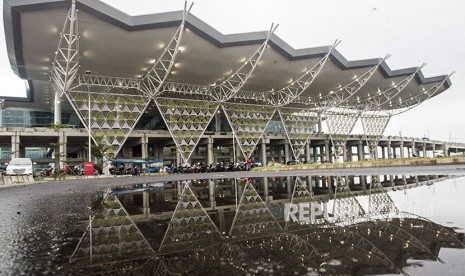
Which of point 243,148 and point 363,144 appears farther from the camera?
point 363,144

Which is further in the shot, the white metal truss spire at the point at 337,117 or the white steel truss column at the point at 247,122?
the white metal truss spire at the point at 337,117

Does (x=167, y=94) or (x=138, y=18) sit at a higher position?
(x=138, y=18)

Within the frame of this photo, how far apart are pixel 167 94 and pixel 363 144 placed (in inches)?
2079

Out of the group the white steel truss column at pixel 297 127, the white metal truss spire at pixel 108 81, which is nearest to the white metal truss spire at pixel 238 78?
the white metal truss spire at pixel 108 81

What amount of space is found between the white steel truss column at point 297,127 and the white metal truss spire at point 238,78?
44.2 feet

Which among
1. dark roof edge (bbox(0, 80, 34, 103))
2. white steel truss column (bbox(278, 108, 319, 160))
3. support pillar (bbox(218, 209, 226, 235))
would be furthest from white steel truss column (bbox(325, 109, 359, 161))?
support pillar (bbox(218, 209, 226, 235))

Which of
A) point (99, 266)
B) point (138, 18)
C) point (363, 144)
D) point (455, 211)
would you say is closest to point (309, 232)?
point (99, 266)

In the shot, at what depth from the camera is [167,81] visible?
47.4m

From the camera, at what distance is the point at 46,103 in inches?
2584

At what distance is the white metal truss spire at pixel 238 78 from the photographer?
39.3 meters

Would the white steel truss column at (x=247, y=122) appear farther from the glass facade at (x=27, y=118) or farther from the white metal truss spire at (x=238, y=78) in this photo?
the glass facade at (x=27, y=118)

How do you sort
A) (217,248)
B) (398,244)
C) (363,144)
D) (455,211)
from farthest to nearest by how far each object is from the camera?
(363,144), (455,211), (217,248), (398,244)

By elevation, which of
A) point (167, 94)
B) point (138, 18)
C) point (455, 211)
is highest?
point (138, 18)

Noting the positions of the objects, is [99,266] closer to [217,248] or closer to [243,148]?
[217,248]
